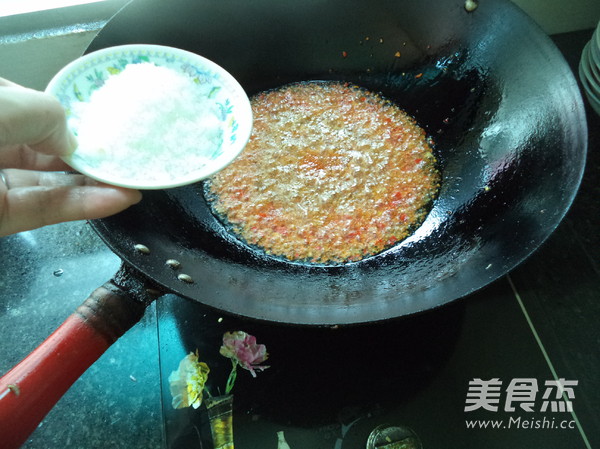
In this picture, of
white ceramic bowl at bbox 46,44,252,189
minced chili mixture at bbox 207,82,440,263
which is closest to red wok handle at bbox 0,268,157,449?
white ceramic bowl at bbox 46,44,252,189

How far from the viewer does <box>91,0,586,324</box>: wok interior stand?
0.95 m

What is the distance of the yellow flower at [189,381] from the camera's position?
3.55 feet

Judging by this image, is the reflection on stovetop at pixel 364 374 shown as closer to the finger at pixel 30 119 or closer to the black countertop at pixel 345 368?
the black countertop at pixel 345 368

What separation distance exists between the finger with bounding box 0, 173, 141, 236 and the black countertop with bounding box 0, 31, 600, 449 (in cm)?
42

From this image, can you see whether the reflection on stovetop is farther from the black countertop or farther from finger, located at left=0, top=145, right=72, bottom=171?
finger, located at left=0, top=145, right=72, bottom=171

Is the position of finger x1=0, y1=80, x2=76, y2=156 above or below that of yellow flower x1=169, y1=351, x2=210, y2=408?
above

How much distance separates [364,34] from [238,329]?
37.4 inches

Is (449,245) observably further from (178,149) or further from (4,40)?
(4,40)

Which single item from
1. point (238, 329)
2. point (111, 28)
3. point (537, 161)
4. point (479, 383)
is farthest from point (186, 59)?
point (479, 383)

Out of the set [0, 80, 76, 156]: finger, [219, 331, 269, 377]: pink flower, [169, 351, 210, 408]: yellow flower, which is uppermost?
[0, 80, 76, 156]: finger

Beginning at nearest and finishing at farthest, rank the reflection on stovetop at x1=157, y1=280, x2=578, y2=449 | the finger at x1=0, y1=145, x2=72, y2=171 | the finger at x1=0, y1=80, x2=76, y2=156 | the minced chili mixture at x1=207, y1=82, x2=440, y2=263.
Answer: the finger at x1=0, y1=80, x2=76, y2=156
the finger at x1=0, y1=145, x2=72, y2=171
the reflection on stovetop at x1=157, y1=280, x2=578, y2=449
the minced chili mixture at x1=207, y1=82, x2=440, y2=263

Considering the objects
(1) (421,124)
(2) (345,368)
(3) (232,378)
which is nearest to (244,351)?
(3) (232,378)

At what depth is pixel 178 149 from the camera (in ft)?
3.05

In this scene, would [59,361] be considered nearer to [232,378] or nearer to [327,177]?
[232,378]
